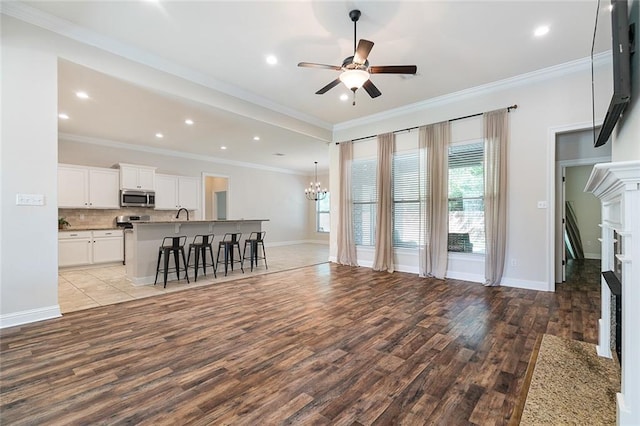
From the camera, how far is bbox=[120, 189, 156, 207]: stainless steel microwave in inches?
266

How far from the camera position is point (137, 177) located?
23.0ft

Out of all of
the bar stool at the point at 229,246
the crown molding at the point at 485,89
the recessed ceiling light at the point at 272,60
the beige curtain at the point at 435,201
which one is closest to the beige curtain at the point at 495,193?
the crown molding at the point at 485,89

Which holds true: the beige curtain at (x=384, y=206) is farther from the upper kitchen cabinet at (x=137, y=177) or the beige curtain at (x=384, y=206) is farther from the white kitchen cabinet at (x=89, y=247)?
the white kitchen cabinet at (x=89, y=247)

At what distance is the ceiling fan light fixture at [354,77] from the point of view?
2.87 m

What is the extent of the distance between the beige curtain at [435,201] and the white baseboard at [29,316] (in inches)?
205

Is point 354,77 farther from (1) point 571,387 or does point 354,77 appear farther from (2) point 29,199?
(2) point 29,199

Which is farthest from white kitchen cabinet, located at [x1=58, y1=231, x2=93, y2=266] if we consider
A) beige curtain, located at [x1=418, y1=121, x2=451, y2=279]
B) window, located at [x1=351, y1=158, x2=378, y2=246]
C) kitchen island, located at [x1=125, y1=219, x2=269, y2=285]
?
beige curtain, located at [x1=418, y1=121, x2=451, y2=279]

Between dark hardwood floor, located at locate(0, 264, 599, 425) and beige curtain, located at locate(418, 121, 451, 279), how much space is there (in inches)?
44.8

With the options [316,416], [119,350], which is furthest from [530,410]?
[119,350]

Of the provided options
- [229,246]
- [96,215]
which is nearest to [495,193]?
[229,246]

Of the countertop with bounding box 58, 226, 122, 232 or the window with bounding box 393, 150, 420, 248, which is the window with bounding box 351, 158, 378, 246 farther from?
the countertop with bounding box 58, 226, 122, 232

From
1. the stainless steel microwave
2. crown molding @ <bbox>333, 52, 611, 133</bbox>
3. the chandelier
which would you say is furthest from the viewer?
the chandelier

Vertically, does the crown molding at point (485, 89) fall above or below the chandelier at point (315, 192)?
above

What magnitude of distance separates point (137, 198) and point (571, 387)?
815 cm
